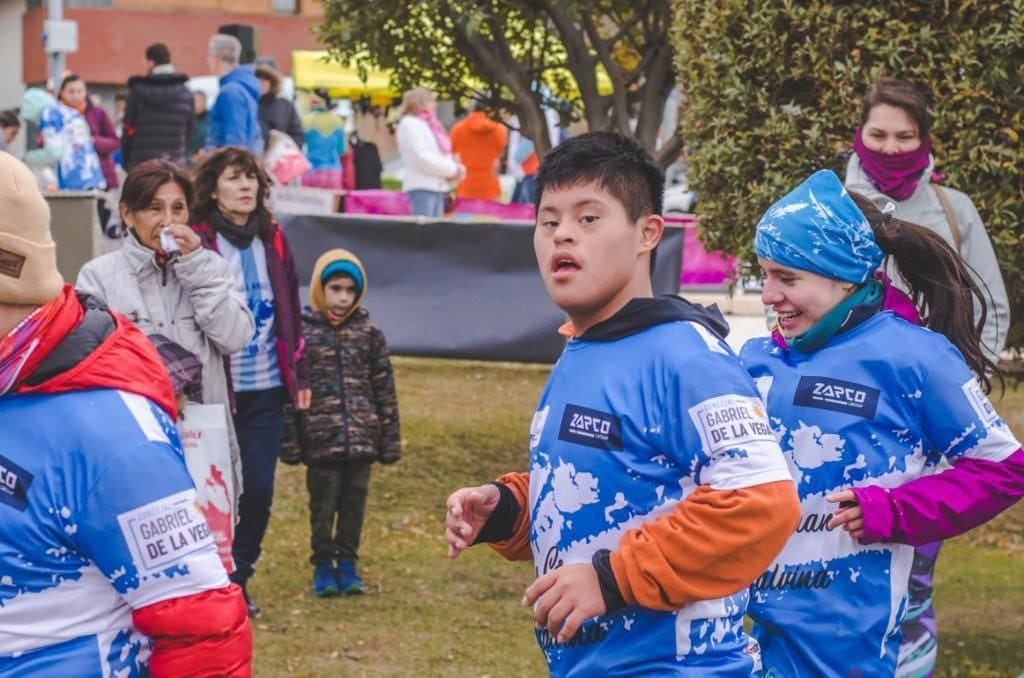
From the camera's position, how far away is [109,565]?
294 cm

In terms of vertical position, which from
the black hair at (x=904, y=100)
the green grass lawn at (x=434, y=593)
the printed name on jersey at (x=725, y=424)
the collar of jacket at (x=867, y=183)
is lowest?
the green grass lawn at (x=434, y=593)

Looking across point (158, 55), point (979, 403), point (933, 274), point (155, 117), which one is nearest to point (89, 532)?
point (979, 403)

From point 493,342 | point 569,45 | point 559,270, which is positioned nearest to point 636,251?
point 559,270

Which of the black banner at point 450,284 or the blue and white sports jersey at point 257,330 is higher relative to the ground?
the blue and white sports jersey at point 257,330

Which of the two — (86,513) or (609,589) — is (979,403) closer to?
(609,589)

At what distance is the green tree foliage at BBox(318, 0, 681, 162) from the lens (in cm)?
1127

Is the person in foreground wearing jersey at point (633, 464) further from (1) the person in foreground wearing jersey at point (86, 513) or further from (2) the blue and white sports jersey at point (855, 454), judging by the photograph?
(2) the blue and white sports jersey at point (855, 454)

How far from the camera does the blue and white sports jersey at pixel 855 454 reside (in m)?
4.33

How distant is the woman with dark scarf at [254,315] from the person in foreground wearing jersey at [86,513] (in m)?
4.51

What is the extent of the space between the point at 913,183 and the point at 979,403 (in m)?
1.68

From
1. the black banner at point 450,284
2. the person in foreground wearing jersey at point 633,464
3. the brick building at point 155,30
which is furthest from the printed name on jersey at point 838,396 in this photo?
the brick building at point 155,30

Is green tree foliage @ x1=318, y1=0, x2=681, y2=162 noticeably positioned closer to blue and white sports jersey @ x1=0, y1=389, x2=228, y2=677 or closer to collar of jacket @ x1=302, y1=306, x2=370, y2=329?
collar of jacket @ x1=302, y1=306, x2=370, y2=329

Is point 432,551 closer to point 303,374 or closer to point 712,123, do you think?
point 303,374

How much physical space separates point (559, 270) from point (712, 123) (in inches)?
177
